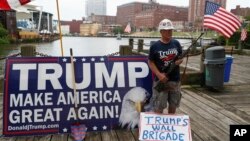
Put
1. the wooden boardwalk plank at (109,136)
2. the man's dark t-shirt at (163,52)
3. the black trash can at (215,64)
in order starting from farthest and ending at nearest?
the black trash can at (215,64) → the wooden boardwalk plank at (109,136) → the man's dark t-shirt at (163,52)

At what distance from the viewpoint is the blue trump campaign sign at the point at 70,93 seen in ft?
15.1

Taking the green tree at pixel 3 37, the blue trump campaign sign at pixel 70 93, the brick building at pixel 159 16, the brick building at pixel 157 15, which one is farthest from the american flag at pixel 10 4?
the brick building at pixel 157 15

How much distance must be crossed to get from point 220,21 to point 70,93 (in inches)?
177

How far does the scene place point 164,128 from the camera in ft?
13.3

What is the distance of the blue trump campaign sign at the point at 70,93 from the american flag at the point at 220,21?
111 inches

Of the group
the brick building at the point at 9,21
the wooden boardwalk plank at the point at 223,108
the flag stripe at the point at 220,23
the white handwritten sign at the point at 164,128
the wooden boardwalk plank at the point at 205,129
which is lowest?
the wooden boardwalk plank at the point at 205,129

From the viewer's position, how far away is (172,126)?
409 cm

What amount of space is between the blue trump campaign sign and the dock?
206 mm

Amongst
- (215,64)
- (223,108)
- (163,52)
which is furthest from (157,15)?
(163,52)

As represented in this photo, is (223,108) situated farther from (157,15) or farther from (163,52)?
(157,15)

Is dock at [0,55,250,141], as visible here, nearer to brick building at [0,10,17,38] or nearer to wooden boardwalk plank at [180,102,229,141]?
wooden boardwalk plank at [180,102,229,141]

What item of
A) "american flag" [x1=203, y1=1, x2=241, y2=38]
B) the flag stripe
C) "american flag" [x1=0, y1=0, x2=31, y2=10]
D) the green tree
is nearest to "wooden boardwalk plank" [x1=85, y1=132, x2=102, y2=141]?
"american flag" [x1=0, y1=0, x2=31, y2=10]

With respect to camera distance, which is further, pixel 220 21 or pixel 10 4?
pixel 220 21

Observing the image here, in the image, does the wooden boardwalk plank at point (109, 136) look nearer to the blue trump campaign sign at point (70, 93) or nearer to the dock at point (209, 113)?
the dock at point (209, 113)
